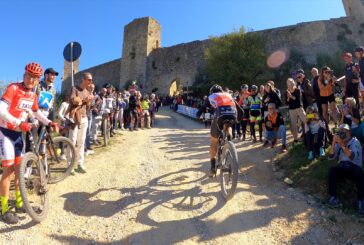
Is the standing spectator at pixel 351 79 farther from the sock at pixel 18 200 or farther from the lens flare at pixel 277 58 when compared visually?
the lens flare at pixel 277 58

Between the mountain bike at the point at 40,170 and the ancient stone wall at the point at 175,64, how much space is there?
2965 cm

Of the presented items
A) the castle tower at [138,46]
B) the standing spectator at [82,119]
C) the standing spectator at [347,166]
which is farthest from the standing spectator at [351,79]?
the castle tower at [138,46]

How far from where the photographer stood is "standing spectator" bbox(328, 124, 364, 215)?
5072 millimetres

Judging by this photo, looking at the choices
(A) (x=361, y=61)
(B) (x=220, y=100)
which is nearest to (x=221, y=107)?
(B) (x=220, y=100)

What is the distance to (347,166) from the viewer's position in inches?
205

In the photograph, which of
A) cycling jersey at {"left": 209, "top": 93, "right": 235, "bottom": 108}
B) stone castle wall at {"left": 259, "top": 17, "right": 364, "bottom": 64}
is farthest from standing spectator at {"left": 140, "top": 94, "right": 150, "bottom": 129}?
stone castle wall at {"left": 259, "top": 17, "right": 364, "bottom": 64}

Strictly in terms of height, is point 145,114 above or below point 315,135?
above

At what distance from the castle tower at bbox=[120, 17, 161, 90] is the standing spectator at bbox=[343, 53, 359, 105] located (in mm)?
32087

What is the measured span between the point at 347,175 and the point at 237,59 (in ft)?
71.5

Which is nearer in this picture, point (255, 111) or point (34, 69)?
point (34, 69)

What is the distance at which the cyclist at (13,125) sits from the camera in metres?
4.18

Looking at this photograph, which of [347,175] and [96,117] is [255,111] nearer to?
[347,175]

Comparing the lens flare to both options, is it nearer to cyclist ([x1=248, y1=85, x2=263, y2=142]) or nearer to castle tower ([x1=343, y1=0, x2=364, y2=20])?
castle tower ([x1=343, y1=0, x2=364, y2=20])

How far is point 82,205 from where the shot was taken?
5027 millimetres
